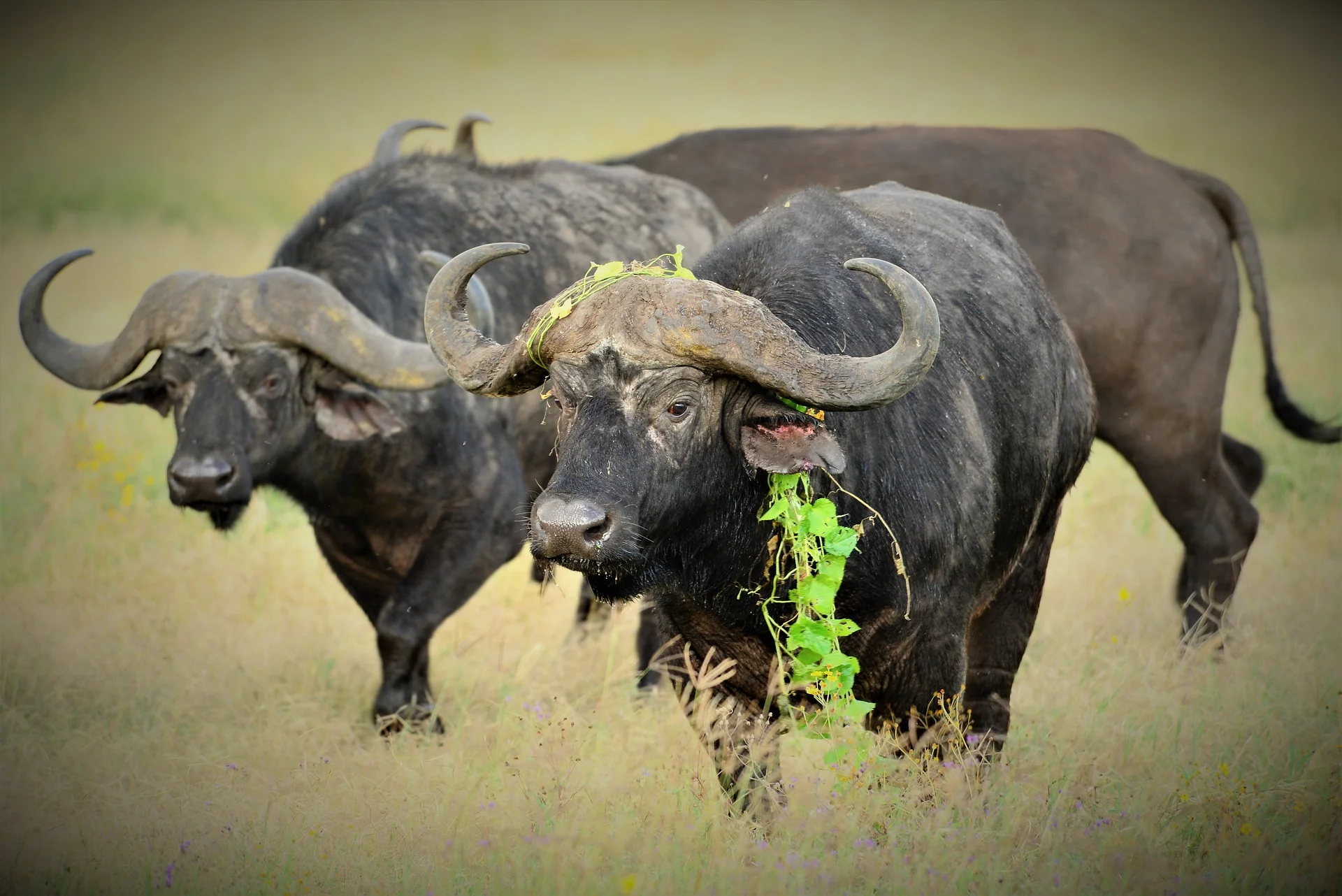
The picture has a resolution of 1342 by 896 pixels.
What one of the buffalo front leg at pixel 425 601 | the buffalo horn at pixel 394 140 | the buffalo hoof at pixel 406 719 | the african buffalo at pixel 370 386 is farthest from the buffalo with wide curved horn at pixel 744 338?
the buffalo horn at pixel 394 140

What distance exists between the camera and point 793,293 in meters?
4.64

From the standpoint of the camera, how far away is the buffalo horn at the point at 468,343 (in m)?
4.57

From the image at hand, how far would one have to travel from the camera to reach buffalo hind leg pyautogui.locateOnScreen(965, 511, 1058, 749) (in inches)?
223

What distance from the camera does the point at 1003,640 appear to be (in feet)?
18.9

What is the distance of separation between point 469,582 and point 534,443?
35.8 inches

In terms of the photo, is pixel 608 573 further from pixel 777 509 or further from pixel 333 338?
pixel 333 338

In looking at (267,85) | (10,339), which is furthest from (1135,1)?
(10,339)

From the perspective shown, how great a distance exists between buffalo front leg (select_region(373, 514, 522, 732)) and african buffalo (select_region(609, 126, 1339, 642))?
2725mm

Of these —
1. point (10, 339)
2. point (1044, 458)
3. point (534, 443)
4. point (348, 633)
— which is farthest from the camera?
point (10, 339)

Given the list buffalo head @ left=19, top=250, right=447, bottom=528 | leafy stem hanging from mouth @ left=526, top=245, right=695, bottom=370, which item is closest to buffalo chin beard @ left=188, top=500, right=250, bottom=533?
buffalo head @ left=19, top=250, right=447, bottom=528

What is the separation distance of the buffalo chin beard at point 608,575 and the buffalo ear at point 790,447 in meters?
0.49

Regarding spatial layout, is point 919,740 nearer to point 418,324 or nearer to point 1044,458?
point 1044,458

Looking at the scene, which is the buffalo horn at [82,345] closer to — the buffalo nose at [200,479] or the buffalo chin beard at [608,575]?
the buffalo nose at [200,479]

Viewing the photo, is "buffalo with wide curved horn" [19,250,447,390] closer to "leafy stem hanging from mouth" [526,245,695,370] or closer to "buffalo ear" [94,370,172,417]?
"buffalo ear" [94,370,172,417]
